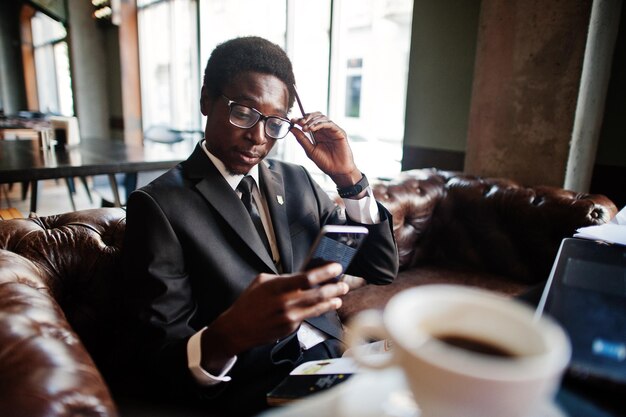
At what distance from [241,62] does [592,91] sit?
2.45 metres

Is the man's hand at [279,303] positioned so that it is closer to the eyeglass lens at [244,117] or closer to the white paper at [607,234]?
the eyeglass lens at [244,117]

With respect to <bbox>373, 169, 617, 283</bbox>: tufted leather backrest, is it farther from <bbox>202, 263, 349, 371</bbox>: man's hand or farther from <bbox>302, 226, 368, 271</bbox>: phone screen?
<bbox>202, 263, 349, 371</bbox>: man's hand

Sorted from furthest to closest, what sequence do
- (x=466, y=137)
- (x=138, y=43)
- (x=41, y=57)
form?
(x=41, y=57) → (x=138, y=43) → (x=466, y=137)

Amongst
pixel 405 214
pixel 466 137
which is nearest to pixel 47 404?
pixel 405 214

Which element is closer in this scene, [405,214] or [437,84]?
[405,214]

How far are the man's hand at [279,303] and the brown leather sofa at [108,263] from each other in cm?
24

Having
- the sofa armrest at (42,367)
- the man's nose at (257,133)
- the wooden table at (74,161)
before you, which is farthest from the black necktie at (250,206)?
the wooden table at (74,161)

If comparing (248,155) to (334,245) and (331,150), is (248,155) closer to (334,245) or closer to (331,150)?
(331,150)

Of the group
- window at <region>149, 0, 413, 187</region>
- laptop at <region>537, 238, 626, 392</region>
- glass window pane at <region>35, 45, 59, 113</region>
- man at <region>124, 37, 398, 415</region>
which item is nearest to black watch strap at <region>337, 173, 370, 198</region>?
man at <region>124, 37, 398, 415</region>

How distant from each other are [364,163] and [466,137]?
4.86 feet

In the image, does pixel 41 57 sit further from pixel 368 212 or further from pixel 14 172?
pixel 368 212

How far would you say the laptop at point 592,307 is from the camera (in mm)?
557

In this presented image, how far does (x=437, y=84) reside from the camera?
3396mm

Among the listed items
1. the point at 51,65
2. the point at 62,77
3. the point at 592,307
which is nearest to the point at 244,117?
the point at 592,307
